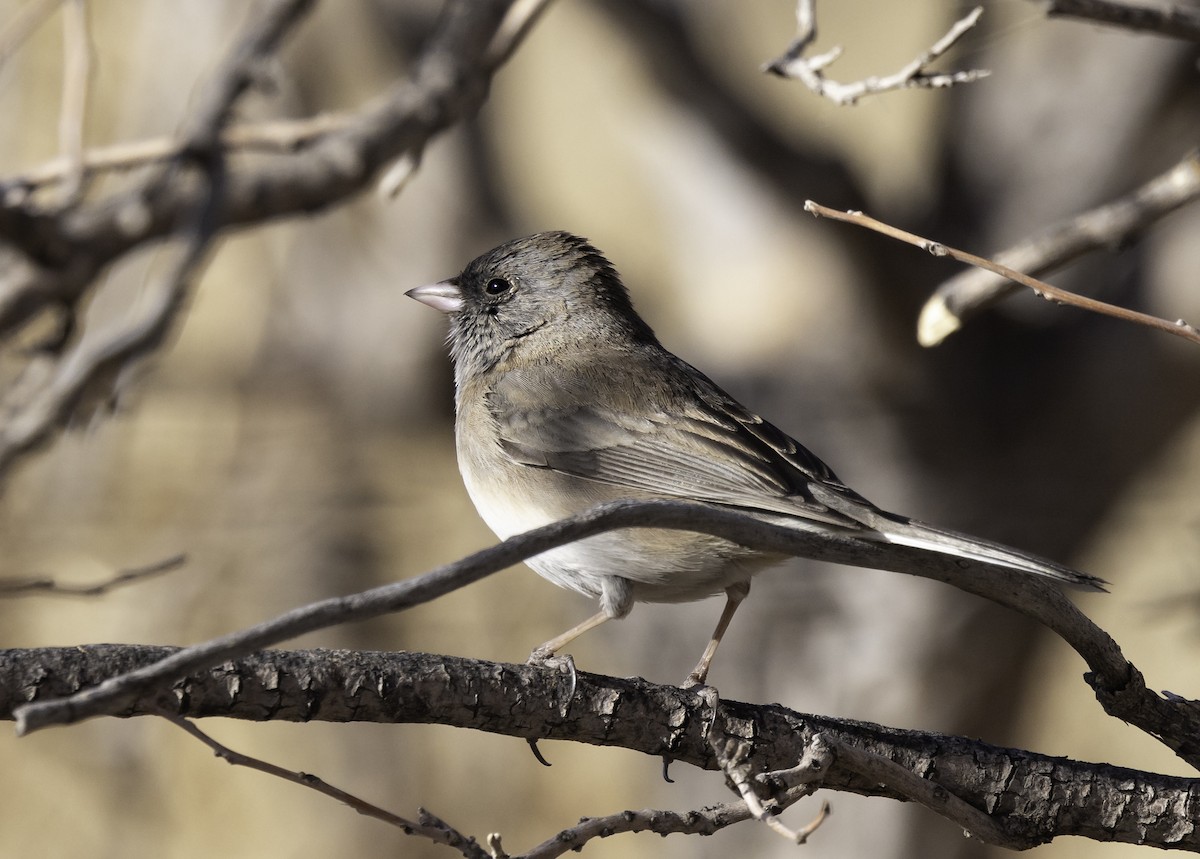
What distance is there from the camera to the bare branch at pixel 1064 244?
8.35 ft

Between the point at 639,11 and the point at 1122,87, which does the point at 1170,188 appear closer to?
the point at 1122,87

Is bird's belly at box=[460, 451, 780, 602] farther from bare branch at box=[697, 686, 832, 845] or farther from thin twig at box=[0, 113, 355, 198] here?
thin twig at box=[0, 113, 355, 198]

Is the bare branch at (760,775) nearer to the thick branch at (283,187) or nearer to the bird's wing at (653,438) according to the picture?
the bird's wing at (653,438)

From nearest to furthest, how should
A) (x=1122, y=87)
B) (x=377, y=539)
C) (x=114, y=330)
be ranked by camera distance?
(x=114, y=330)
(x=1122, y=87)
(x=377, y=539)

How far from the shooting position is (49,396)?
2701mm

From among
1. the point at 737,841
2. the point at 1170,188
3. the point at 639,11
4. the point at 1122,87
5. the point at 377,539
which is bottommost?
the point at 737,841

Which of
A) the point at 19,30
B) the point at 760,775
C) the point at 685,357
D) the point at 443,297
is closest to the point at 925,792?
the point at 760,775

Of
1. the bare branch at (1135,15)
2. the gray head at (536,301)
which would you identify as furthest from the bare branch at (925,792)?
the gray head at (536,301)

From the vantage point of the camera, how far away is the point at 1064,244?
8.68 ft

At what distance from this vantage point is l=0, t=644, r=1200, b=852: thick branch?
5.62 ft

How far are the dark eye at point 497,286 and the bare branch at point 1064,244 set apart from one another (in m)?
1.19

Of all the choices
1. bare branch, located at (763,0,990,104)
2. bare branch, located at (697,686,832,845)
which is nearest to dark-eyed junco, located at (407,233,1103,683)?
bare branch, located at (697,686,832,845)

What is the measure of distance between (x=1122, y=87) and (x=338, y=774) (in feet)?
16.0

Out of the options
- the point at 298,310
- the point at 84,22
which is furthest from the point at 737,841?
the point at 84,22
